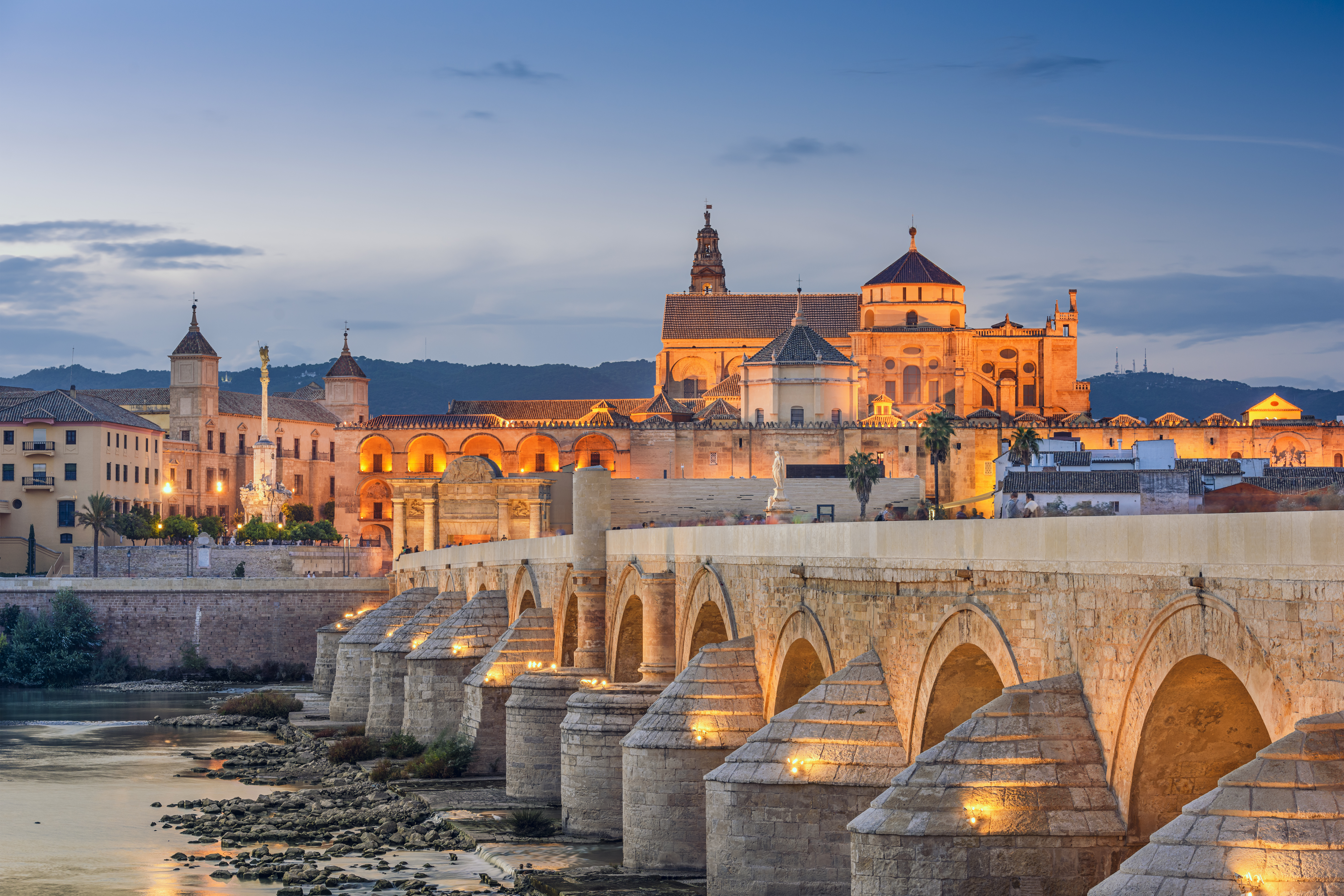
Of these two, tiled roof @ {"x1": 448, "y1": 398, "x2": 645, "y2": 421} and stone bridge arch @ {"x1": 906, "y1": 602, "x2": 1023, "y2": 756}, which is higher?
tiled roof @ {"x1": 448, "y1": 398, "x2": 645, "y2": 421}

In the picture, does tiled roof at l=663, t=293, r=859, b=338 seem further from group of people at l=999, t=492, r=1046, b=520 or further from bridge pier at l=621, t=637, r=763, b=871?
bridge pier at l=621, t=637, r=763, b=871

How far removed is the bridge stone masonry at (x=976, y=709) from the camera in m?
9.35

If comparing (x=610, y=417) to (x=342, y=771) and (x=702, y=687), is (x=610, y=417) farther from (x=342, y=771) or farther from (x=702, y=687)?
(x=702, y=687)

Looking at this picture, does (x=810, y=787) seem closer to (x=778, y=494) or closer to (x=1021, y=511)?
(x=1021, y=511)

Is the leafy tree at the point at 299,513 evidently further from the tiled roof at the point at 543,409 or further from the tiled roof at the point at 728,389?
the tiled roof at the point at 728,389

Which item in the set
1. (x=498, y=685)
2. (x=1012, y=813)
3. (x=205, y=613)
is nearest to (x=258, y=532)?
(x=205, y=613)

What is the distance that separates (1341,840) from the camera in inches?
353

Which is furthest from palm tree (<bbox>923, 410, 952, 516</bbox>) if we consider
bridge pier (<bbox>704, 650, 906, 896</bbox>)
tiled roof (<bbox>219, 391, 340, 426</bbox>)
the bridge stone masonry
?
bridge pier (<bbox>704, 650, 906, 896</bbox>)

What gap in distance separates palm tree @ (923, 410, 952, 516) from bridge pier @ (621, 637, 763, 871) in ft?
144

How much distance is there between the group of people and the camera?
17.6 metres

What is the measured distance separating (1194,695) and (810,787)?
5913mm

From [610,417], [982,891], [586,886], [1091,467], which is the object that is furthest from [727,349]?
[982,891]

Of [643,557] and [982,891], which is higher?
[643,557]

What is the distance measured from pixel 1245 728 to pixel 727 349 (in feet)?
287
